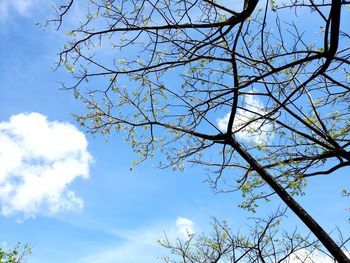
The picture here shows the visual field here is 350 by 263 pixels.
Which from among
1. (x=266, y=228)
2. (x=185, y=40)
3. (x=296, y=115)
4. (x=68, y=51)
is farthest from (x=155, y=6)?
(x=266, y=228)

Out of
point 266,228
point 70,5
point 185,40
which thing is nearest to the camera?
point 70,5

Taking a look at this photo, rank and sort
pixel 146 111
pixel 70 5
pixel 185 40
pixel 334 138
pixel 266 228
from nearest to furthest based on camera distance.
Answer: pixel 70 5 < pixel 185 40 < pixel 334 138 < pixel 146 111 < pixel 266 228

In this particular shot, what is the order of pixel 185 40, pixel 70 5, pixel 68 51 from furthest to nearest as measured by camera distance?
pixel 68 51 < pixel 185 40 < pixel 70 5

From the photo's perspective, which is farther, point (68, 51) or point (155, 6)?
point (68, 51)

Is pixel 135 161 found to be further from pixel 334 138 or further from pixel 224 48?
pixel 334 138

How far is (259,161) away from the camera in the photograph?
8438mm

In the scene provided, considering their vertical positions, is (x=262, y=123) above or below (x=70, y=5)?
above

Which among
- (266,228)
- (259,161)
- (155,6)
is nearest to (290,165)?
(259,161)

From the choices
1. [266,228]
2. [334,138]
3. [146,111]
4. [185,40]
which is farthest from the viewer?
[266,228]

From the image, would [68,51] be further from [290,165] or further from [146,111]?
[290,165]

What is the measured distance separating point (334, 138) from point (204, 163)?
8.91 feet

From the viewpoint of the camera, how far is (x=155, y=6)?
212 inches

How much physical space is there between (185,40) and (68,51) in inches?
76.1

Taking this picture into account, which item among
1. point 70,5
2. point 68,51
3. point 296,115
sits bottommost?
point 70,5
